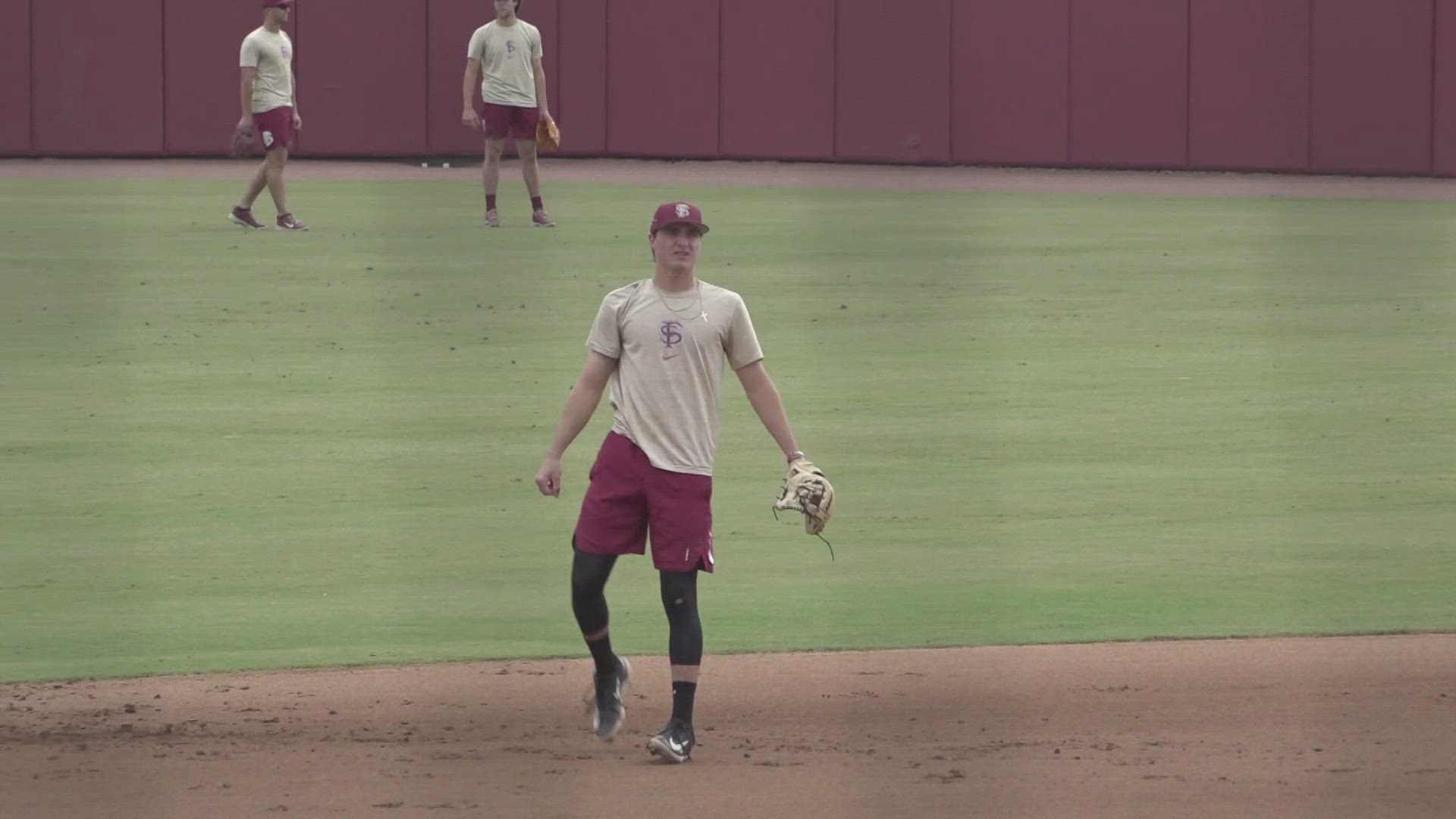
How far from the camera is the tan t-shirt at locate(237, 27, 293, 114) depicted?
54.6ft

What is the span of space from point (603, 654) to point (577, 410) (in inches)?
26.9

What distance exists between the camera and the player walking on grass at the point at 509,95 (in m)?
17.2

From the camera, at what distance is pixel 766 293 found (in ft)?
47.8

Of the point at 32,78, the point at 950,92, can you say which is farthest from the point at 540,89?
the point at 32,78

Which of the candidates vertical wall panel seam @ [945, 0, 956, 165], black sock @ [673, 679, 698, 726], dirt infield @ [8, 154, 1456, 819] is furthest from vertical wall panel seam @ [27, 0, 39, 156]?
black sock @ [673, 679, 698, 726]

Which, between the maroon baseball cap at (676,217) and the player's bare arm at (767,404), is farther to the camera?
the player's bare arm at (767,404)

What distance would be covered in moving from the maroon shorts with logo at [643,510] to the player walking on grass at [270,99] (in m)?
11.0

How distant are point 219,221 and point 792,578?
10989mm

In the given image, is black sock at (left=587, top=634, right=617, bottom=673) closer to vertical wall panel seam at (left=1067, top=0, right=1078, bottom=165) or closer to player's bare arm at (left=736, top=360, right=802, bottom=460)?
player's bare arm at (left=736, top=360, right=802, bottom=460)

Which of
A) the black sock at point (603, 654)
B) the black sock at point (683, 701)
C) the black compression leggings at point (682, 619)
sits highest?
the black compression leggings at point (682, 619)

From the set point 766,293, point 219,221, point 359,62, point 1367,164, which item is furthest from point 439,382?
point 1367,164

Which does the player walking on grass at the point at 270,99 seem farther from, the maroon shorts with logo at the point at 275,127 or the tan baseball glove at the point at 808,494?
the tan baseball glove at the point at 808,494

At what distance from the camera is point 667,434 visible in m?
5.94

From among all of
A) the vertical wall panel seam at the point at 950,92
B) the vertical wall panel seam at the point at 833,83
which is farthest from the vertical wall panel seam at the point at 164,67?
the vertical wall panel seam at the point at 950,92
